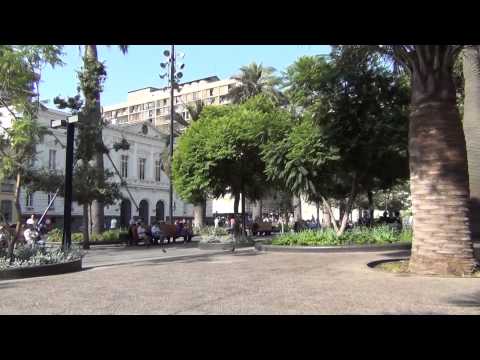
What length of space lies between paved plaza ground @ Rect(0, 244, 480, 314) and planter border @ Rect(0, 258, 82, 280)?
15.7 inches

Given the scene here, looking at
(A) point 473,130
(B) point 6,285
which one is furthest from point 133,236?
(A) point 473,130

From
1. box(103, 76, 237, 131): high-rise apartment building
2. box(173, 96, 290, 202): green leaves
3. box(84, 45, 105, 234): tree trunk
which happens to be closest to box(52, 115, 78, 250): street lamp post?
box(173, 96, 290, 202): green leaves

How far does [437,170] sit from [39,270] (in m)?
9.04

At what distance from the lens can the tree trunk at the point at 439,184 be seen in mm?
10008

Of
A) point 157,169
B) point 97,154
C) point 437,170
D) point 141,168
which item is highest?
point 157,169

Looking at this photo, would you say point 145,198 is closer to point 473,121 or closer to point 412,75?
point 473,121

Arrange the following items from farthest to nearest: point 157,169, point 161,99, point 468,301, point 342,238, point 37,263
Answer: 1. point 161,99
2. point 157,169
3. point 342,238
4. point 37,263
5. point 468,301

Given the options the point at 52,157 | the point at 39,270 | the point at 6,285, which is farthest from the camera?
the point at 52,157

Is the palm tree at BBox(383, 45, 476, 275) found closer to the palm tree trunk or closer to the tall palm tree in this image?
the palm tree trunk

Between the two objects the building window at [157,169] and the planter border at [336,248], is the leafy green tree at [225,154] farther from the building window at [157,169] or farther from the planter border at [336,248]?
the building window at [157,169]

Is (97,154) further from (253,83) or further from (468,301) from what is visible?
(253,83)

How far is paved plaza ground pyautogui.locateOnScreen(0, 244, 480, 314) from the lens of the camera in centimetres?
695

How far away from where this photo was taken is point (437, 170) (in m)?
10.1

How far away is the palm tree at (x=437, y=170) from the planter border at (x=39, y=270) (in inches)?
318
